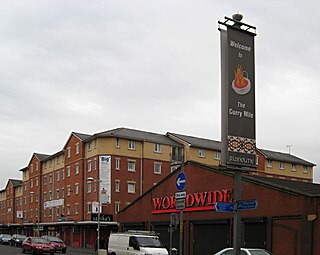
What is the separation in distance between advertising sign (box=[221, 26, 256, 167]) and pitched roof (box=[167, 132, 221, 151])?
62471 mm

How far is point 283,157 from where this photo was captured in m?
90.4

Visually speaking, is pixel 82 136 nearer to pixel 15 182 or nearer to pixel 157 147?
Result: pixel 157 147

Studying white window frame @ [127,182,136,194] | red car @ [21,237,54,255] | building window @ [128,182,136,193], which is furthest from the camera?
building window @ [128,182,136,193]

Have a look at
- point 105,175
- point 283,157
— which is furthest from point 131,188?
point 283,157

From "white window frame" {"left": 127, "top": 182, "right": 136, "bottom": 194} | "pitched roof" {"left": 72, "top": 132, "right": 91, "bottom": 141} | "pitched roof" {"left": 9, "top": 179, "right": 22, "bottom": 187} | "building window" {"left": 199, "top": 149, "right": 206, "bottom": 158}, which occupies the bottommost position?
"pitched roof" {"left": 9, "top": 179, "right": 22, "bottom": 187}

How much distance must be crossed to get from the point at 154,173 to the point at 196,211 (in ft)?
107

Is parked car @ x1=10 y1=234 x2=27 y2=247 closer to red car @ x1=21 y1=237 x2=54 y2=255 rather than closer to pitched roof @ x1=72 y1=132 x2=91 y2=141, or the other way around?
pitched roof @ x1=72 y1=132 x2=91 y2=141

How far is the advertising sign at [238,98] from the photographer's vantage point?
15.4m

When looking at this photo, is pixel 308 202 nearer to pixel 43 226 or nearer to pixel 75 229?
pixel 75 229

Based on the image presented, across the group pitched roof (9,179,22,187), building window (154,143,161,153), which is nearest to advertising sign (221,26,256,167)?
building window (154,143,161,153)

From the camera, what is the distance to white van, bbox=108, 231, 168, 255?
94.9 feet

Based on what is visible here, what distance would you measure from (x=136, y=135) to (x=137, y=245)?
46146 mm

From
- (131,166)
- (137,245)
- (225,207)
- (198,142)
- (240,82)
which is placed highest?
(198,142)

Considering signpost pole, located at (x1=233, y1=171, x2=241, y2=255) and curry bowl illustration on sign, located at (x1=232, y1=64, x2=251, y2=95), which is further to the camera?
curry bowl illustration on sign, located at (x1=232, y1=64, x2=251, y2=95)
